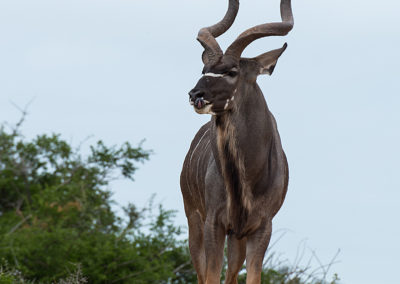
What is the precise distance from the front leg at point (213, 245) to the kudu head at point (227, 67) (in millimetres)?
1128

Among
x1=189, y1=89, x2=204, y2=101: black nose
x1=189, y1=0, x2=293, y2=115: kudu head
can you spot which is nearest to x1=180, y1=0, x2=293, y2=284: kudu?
x1=189, y1=0, x2=293, y2=115: kudu head

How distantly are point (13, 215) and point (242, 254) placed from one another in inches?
458

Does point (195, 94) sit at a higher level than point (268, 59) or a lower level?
lower

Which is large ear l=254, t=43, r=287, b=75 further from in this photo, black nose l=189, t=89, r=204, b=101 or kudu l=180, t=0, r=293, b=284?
black nose l=189, t=89, r=204, b=101

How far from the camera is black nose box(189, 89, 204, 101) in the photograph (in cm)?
798

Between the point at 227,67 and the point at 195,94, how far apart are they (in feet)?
1.79

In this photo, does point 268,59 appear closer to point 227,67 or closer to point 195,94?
point 227,67

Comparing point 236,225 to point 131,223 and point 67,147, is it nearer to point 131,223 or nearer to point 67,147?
point 131,223

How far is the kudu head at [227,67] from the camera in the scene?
320 inches

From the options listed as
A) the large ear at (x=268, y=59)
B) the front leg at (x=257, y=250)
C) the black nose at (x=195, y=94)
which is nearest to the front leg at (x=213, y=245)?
the front leg at (x=257, y=250)

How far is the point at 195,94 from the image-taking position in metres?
7.99

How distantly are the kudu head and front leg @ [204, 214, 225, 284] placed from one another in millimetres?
1128

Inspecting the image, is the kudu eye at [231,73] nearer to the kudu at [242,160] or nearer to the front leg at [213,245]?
the kudu at [242,160]

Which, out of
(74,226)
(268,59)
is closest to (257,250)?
(268,59)
